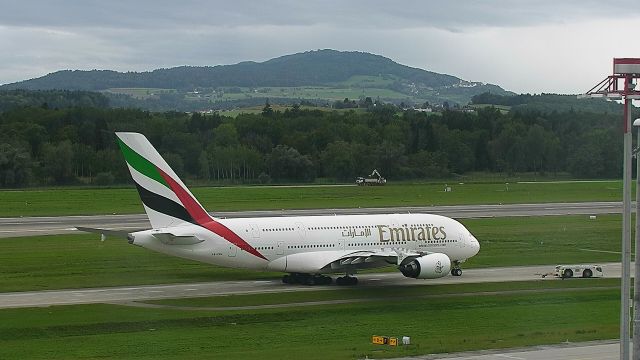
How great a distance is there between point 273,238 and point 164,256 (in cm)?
1838

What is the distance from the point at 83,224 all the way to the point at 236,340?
5610 cm

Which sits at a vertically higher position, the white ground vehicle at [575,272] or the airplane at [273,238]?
the airplane at [273,238]

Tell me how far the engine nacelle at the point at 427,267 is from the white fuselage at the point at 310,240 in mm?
2780

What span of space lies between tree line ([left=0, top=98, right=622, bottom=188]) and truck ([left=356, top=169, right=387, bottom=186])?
4.53 meters

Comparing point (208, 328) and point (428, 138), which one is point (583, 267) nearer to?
point (208, 328)

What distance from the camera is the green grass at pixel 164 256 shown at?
6750cm

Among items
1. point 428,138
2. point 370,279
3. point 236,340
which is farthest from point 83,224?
point 428,138

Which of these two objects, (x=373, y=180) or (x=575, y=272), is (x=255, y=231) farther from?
(x=373, y=180)

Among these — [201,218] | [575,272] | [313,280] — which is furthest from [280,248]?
[575,272]

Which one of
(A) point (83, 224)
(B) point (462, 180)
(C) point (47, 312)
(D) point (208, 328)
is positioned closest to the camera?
(D) point (208, 328)

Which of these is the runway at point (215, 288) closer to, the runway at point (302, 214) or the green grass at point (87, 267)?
the green grass at point (87, 267)

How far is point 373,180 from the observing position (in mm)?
158500

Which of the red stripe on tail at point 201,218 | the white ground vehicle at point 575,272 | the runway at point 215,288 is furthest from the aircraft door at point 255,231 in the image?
the white ground vehicle at point 575,272

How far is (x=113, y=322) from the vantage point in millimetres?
51125
